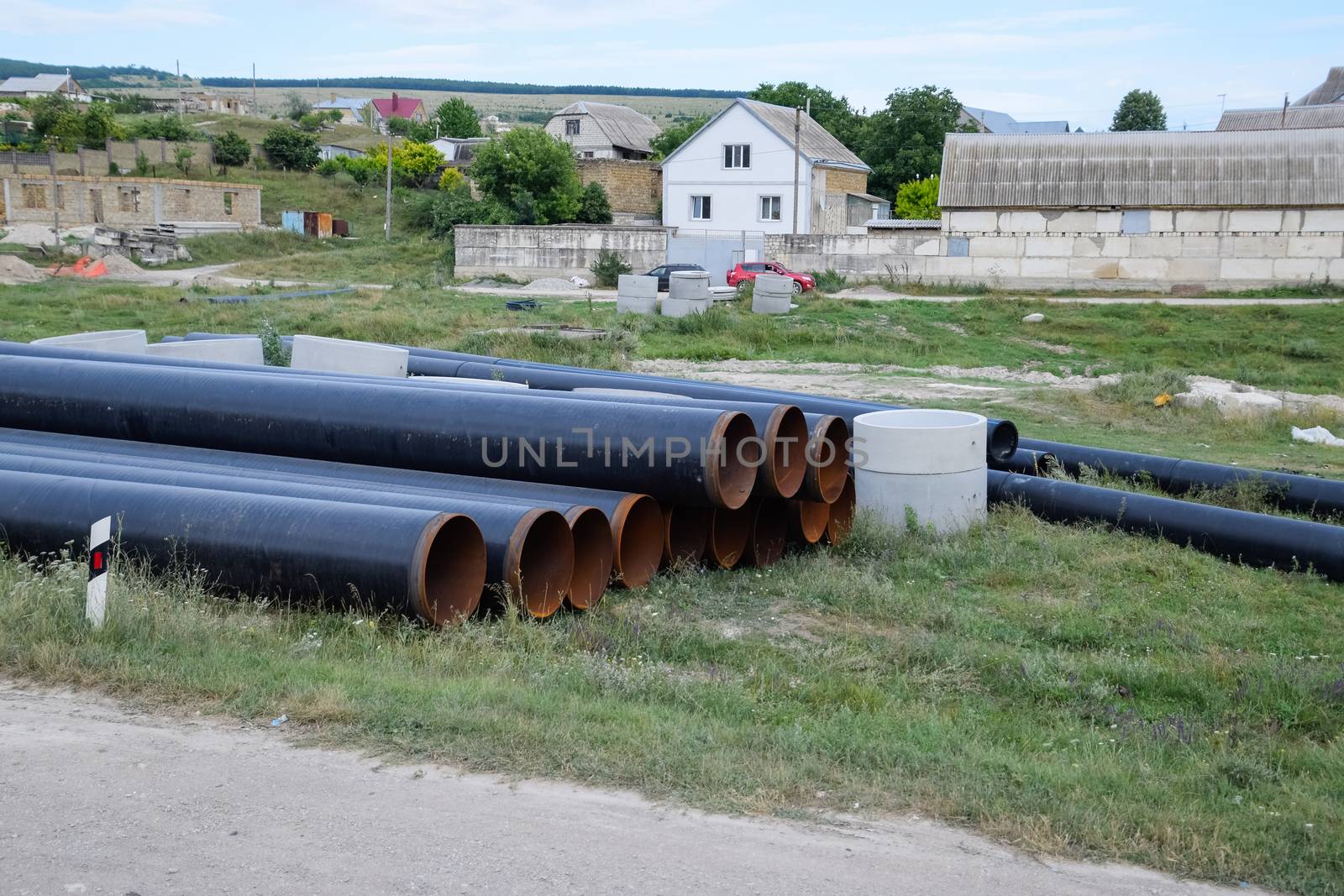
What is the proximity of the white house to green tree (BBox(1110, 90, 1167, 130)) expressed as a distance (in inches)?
1971

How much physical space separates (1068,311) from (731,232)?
56.9ft

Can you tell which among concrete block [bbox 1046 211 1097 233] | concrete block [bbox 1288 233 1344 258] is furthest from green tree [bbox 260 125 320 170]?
concrete block [bbox 1288 233 1344 258]

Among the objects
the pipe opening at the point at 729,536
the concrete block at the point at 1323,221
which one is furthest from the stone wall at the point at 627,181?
the pipe opening at the point at 729,536

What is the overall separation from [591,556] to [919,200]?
5153 centimetres

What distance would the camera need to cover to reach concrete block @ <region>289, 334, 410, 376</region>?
13266 millimetres

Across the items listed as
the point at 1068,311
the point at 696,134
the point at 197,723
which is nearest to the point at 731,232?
the point at 696,134

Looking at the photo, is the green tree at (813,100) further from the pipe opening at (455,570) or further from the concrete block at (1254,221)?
the pipe opening at (455,570)

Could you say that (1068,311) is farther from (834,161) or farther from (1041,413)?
(834,161)

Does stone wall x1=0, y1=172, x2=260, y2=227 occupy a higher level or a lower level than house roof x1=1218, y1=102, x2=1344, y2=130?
lower

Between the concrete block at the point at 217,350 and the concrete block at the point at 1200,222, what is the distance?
105 feet

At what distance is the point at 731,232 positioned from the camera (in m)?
45.6

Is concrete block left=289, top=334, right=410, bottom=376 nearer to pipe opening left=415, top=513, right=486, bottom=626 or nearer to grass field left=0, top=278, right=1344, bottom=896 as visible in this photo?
grass field left=0, top=278, right=1344, bottom=896

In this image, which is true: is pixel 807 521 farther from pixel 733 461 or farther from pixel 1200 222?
pixel 1200 222

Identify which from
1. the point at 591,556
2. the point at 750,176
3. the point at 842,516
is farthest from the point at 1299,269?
the point at 591,556
